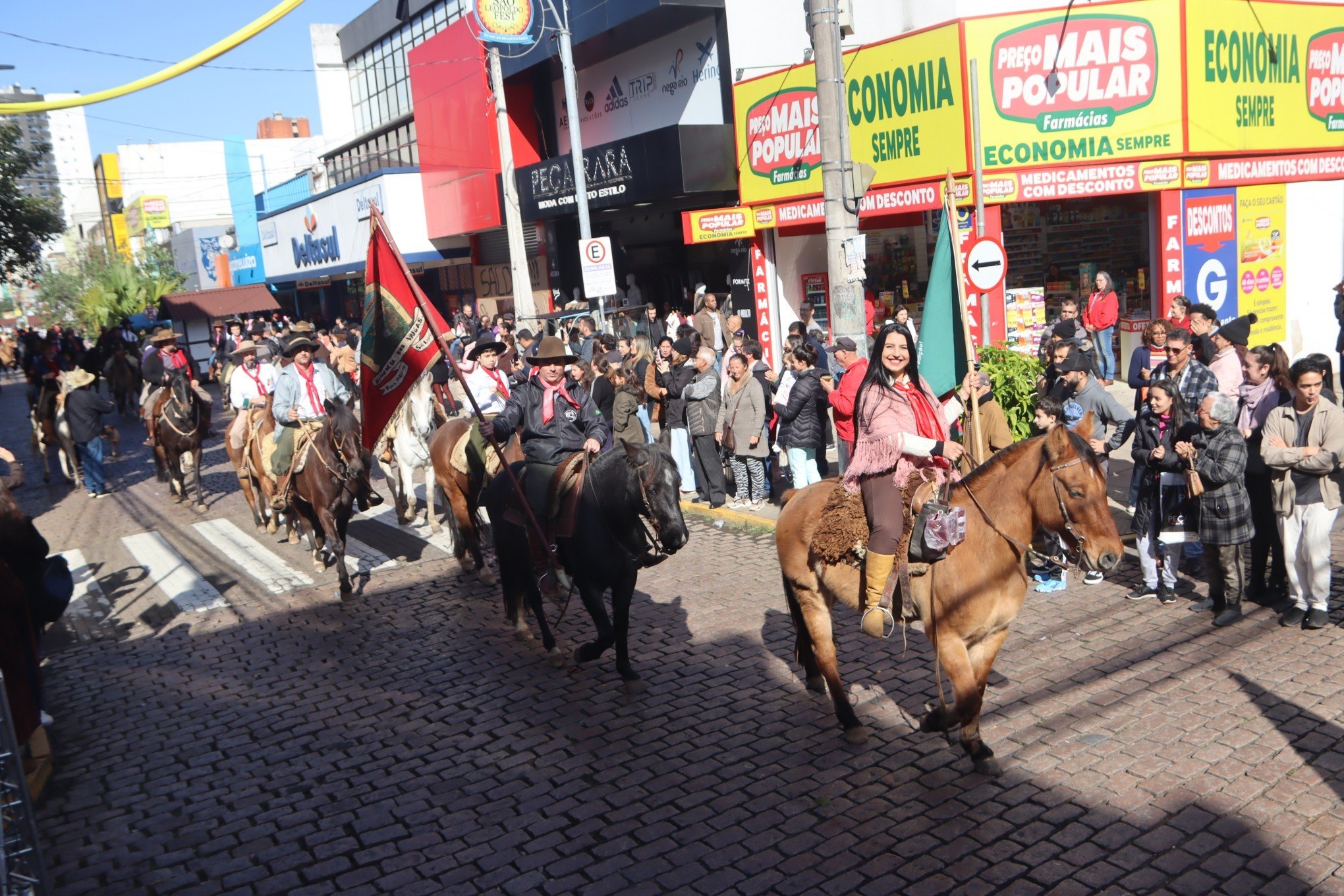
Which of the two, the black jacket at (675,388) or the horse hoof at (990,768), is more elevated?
the black jacket at (675,388)

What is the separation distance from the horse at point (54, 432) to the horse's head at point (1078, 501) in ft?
55.9

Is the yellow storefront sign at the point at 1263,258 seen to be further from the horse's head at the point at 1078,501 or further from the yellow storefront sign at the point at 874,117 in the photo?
the horse's head at the point at 1078,501

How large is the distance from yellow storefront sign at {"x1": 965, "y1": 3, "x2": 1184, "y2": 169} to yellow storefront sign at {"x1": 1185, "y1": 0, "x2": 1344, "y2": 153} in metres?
0.50

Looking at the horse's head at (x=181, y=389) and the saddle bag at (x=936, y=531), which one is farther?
the horse's head at (x=181, y=389)

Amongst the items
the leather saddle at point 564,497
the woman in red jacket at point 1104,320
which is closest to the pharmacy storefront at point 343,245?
the woman in red jacket at point 1104,320

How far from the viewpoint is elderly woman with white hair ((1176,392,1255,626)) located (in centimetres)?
746

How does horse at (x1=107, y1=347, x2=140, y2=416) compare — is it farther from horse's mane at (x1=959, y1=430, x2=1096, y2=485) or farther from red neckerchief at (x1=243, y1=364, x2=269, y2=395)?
horse's mane at (x1=959, y1=430, x2=1096, y2=485)

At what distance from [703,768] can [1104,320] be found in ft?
42.2

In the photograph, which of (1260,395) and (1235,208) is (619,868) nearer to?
(1260,395)

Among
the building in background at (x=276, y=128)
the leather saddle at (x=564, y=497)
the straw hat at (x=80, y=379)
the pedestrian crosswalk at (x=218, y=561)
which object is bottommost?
the pedestrian crosswalk at (x=218, y=561)

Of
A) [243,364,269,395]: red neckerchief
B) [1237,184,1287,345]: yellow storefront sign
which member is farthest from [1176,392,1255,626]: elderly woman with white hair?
[1237,184,1287,345]: yellow storefront sign

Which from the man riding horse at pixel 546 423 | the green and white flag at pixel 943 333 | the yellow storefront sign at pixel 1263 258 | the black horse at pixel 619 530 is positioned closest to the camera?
the black horse at pixel 619 530

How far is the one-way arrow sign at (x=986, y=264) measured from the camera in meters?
11.8

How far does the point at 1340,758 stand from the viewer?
5594 mm
